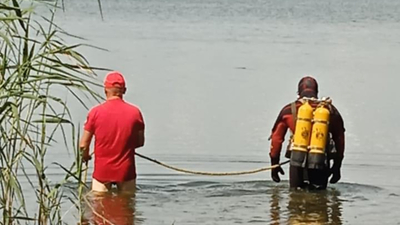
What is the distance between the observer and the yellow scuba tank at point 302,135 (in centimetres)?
990

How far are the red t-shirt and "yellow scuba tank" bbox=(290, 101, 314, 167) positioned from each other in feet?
5.25

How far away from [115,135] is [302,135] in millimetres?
1886

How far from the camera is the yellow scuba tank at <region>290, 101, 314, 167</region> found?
9898 millimetres

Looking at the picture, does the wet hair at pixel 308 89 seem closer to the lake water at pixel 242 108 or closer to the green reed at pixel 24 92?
the lake water at pixel 242 108

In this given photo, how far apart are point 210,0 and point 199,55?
49.5 metres

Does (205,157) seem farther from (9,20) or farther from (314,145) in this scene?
(9,20)

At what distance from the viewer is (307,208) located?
1073 cm

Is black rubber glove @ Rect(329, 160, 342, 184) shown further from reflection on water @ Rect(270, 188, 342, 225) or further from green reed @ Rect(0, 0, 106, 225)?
green reed @ Rect(0, 0, 106, 225)

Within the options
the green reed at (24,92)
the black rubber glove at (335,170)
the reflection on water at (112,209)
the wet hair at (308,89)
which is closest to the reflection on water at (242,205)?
the reflection on water at (112,209)

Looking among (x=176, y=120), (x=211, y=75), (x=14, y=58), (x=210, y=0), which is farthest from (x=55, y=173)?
(x=210, y=0)

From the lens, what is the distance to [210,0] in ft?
261

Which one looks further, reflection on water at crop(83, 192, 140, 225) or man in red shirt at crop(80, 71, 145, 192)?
reflection on water at crop(83, 192, 140, 225)

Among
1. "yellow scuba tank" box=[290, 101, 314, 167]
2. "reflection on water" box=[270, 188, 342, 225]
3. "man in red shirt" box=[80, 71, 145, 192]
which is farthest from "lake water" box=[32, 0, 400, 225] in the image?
"yellow scuba tank" box=[290, 101, 314, 167]

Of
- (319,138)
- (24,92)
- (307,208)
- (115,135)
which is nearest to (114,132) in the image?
(115,135)
